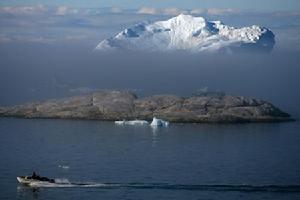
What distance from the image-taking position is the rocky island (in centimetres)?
7831

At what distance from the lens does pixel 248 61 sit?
639 feet

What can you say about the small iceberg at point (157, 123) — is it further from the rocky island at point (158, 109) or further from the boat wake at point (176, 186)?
the boat wake at point (176, 186)

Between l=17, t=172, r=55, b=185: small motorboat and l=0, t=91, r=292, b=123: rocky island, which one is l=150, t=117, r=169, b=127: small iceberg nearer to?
l=0, t=91, r=292, b=123: rocky island

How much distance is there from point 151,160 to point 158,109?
24815 mm

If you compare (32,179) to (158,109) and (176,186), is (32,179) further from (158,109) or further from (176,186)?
(158,109)

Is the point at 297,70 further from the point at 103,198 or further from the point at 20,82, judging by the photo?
the point at 103,198

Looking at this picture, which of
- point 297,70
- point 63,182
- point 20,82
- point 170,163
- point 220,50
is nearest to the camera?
point 63,182

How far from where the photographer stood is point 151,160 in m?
55.8

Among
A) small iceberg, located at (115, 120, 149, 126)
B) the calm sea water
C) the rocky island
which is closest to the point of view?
the calm sea water

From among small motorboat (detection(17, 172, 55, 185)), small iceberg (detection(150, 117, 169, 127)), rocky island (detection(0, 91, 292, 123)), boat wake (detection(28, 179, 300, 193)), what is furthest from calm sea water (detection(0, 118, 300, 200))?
rocky island (detection(0, 91, 292, 123))

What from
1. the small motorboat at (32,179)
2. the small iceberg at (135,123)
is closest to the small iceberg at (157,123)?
the small iceberg at (135,123)

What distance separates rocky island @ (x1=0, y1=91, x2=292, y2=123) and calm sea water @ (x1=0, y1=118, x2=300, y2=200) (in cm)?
272

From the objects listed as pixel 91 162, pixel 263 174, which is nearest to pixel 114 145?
pixel 91 162

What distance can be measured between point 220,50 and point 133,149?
138 metres
